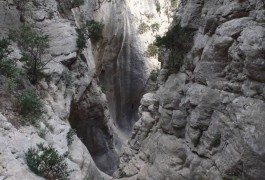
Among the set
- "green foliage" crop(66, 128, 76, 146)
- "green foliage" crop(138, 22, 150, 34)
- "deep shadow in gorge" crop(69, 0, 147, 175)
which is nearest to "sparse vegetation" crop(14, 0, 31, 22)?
"deep shadow in gorge" crop(69, 0, 147, 175)

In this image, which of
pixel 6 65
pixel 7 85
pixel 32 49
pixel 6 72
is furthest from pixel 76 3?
pixel 7 85

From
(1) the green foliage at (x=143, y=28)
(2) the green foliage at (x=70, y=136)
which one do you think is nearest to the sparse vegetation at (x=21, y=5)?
(2) the green foliage at (x=70, y=136)

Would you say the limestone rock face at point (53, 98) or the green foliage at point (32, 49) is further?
the green foliage at point (32, 49)

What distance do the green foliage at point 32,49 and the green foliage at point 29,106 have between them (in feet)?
9.25

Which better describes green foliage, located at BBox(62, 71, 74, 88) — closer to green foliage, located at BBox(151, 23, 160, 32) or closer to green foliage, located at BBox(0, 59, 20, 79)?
green foliage, located at BBox(0, 59, 20, 79)

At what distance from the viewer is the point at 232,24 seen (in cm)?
1500

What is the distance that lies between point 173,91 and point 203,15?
4.79 meters

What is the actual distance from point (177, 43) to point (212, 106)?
5812 mm

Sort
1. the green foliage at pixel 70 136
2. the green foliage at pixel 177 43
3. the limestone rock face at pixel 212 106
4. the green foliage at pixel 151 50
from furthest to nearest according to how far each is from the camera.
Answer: the green foliage at pixel 151 50
the green foliage at pixel 177 43
the green foliage at pixel 70 136
the limestone rock face at pixel 212 106

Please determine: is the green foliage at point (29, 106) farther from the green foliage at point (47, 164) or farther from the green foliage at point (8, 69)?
the green foliage at point (47, 164)

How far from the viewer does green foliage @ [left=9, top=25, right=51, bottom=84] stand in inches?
726

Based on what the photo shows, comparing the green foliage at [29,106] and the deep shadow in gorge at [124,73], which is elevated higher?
the green foliage at [29,106]

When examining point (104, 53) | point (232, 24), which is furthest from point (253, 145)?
point (104, 53)

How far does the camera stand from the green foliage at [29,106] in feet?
51.2
